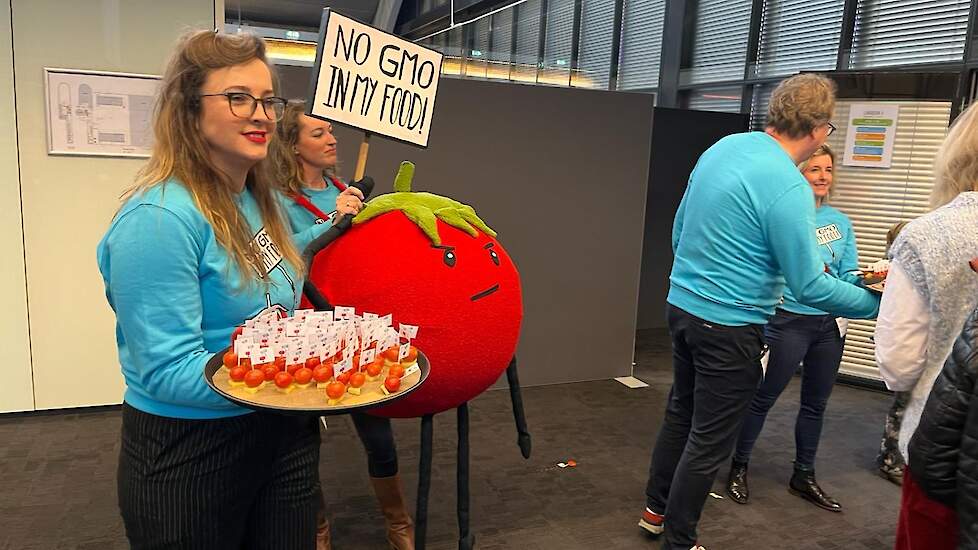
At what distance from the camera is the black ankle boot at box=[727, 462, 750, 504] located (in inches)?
114

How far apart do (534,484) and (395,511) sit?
863mm

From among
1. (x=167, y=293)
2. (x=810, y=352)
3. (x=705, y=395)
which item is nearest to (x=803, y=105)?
(x=705, y=395)

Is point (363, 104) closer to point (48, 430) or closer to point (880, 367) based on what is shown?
point (880, 367)

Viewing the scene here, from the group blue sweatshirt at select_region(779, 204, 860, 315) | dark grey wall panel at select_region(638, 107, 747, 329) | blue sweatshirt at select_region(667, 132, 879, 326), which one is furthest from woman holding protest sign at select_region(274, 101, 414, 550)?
dark grey wall panel at select_region(638, 107, 747, 329)

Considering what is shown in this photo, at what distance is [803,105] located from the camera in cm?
212

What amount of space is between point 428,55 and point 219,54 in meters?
0.80

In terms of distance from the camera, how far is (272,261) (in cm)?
138

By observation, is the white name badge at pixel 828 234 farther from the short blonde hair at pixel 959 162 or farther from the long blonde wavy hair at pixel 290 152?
the long blonde wavy hair at pixel 290 152

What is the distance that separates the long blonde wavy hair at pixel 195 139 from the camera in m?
1.24

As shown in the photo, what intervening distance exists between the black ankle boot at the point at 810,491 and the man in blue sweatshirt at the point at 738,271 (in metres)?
0.94

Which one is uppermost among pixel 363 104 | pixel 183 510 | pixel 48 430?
pixel 363 104

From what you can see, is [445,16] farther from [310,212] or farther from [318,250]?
[318,250]

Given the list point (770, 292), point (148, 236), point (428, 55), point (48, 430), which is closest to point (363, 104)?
point (428, 55)

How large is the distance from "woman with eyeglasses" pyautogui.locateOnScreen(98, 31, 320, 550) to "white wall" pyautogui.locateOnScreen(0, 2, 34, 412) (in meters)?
2.61
